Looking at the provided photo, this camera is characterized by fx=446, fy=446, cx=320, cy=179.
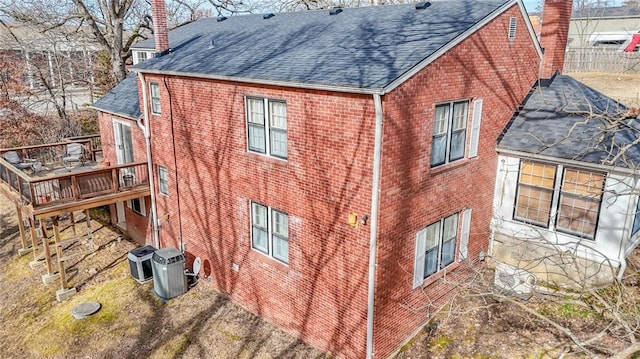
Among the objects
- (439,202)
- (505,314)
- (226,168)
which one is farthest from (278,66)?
(505,314)

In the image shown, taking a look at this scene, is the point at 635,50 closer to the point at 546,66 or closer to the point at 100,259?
the point at 546,66

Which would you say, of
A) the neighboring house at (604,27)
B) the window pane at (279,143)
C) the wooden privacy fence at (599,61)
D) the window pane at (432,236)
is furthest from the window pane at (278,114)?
the neighboring house at (604,27)

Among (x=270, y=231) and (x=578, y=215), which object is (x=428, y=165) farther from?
(x=578, y=215)

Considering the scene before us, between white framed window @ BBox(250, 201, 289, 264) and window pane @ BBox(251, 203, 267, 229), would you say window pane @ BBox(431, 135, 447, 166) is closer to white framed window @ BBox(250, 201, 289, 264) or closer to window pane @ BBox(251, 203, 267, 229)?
white framed window @ BBox(250, 201, 289, 264)

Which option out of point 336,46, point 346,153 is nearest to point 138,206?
point 336,46

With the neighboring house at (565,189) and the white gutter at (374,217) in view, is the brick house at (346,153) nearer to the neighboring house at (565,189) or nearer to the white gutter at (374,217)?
the white gutter at (374,217)

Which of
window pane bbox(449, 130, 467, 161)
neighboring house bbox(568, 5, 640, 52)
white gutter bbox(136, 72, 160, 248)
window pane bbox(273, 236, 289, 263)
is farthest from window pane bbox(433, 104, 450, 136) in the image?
neighboring house bbox(568, 5, 640, 52)
